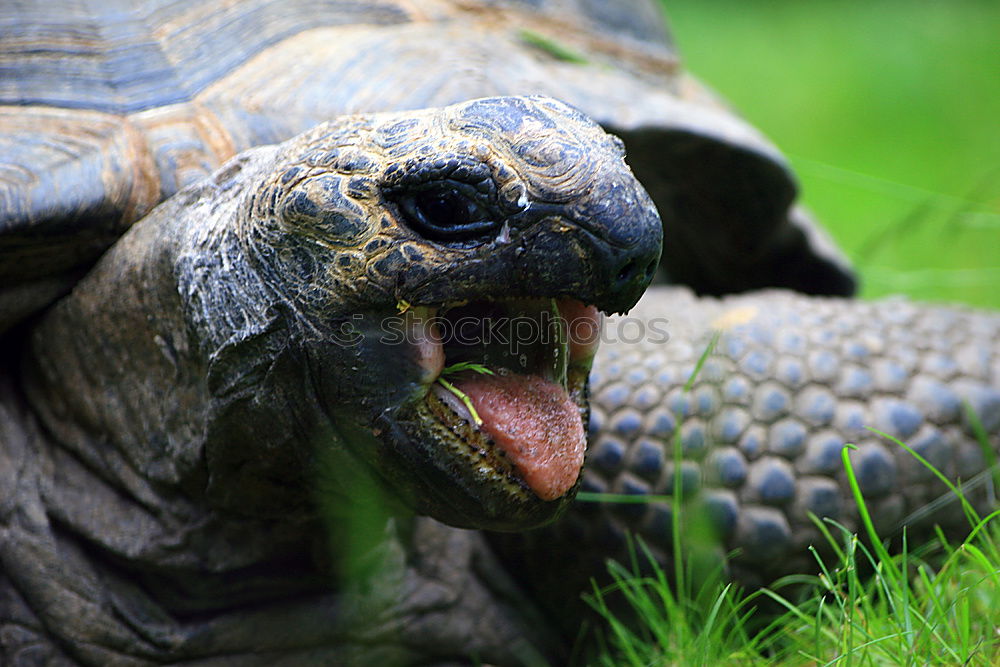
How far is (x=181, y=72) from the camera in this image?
1906mm

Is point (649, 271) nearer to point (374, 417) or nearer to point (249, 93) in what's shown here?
point (374, 417)

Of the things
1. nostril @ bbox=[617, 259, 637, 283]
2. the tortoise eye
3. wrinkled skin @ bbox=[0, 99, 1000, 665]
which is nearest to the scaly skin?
wrinkled skin @ bbox=[0, 99, 1000, 665]

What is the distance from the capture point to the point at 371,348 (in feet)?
4.46

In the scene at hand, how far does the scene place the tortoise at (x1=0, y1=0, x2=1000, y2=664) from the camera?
4.38 feet

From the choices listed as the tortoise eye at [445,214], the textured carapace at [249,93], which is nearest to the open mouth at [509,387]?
the tortoise eye at [445,214]

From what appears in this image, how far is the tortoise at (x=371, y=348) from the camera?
133 centimetres

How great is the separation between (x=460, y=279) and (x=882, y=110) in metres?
7.24

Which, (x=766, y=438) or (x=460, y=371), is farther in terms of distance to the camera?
(x=766, y=438)

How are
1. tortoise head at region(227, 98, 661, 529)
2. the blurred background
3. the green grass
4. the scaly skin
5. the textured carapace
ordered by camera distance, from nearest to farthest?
tortoise head at region(227, 98, 661, 529), the green grass, the textured carapace, the scaly skin, the blurred background

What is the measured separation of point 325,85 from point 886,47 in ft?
28.4

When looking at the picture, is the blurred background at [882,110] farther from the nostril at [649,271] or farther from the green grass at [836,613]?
the nostril at [649,271]

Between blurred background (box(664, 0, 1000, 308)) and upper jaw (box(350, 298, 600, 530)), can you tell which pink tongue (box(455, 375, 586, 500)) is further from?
blurred background (box(664, 0, 1000, 308))

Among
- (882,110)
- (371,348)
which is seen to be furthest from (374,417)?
(882,110)

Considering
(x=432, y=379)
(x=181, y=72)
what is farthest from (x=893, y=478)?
(x=181, y=72)
